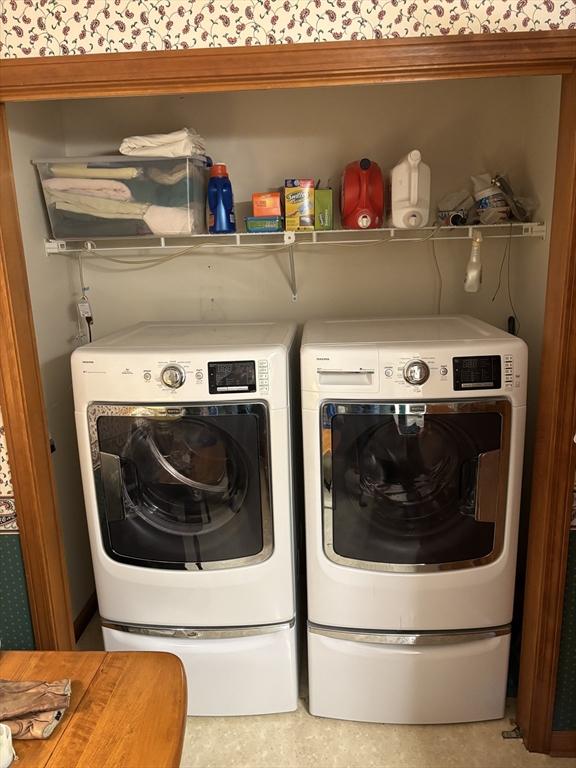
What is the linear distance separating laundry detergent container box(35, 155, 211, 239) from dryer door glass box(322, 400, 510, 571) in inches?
35.6

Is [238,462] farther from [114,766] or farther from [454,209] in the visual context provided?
[454,209]

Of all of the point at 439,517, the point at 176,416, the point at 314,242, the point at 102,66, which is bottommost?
the point at 439,517

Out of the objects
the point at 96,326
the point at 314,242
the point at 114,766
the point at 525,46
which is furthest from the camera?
the point at 96,326

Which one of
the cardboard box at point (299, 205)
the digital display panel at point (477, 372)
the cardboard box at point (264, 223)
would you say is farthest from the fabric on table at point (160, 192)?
the digital display panel at point (477, 372)

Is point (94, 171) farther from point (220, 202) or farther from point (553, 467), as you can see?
point (553, 467)

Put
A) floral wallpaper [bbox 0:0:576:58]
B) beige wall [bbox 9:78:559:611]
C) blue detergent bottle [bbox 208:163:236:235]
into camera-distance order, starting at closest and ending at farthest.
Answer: floral wallpaper [bbox 0:0:576:58]
blue detergent bottle [bbox 208:163:236:235]
beige wall [bbox 9:78:559:611]

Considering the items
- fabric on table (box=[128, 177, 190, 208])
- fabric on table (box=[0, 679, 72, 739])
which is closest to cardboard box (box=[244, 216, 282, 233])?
fabric on table (box=[128, 177, 190, 208])

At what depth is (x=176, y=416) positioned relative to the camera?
5.86 feet

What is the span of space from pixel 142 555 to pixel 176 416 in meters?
0.51

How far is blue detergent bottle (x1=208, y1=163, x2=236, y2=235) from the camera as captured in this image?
2133mm

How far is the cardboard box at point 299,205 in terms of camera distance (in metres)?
2.14

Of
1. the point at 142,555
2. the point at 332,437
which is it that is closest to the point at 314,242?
the point at 332,437

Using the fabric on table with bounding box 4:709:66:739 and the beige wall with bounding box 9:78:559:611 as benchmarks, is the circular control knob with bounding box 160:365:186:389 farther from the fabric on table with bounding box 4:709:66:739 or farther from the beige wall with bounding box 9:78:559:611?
the fabric on table with bounding box 4:709:66:739

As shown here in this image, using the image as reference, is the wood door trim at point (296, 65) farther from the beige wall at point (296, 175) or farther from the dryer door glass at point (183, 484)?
the dryer door glass at point (183, 484)
